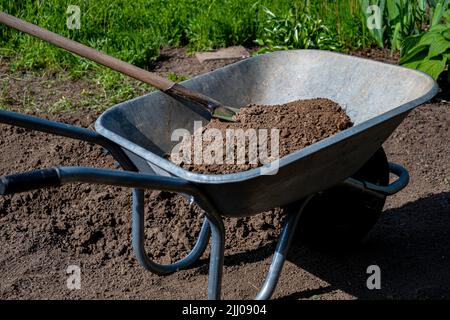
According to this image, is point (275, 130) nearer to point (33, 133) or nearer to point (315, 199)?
point (315, 199)

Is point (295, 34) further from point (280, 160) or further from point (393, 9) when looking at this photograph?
point (280, 160)

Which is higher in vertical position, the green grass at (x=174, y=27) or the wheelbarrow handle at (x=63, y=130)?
the wheelbarrow handle at (x=63, y=130)

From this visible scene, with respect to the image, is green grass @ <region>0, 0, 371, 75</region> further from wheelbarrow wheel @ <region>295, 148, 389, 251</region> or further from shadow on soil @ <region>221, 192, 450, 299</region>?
wheelbarrow wheel @ <region>295, 148, 389, 251</region>

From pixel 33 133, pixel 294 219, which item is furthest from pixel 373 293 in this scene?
pixel 33 133

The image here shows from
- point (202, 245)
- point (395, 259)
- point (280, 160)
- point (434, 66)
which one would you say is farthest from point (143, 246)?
point (434, 66)

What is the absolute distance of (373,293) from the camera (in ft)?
10.9

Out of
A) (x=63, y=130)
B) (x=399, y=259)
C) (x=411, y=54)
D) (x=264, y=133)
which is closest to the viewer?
(x=63, y=130)

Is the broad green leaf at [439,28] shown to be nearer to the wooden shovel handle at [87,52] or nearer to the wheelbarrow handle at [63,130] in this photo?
the wooden shovel handle at [87,52]

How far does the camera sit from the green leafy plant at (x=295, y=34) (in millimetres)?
5277

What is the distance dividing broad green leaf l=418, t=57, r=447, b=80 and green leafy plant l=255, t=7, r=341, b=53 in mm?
734

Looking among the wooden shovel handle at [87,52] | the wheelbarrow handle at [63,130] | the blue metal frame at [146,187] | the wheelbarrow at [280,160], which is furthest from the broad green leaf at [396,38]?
the wheelbarrow handle at [63,130]

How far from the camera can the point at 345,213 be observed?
3424mm

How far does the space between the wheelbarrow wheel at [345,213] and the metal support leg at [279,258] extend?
0.51m

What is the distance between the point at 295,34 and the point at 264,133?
2.45 metres
